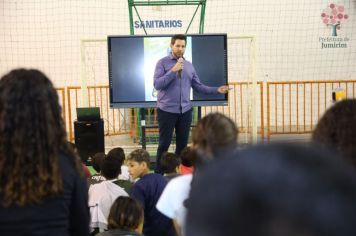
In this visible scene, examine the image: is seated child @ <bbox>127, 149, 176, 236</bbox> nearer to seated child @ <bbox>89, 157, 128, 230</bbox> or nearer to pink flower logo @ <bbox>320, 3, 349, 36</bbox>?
seated child @ <bbox>89, 157, 128, 230</bbox>

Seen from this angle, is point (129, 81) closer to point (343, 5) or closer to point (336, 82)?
point (336, 82)

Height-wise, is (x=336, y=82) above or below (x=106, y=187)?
above

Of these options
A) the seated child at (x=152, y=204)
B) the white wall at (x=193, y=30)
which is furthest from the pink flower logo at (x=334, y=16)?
the seated child at (x=152, y=204)

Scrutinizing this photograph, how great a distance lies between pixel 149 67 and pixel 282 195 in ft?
21.1

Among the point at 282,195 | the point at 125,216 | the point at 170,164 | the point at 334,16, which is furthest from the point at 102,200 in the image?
the point at 334,16

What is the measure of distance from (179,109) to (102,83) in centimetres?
533

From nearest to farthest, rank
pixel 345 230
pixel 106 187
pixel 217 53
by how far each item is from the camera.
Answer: pixel 345 230 < pixel 106 187 < pixel 217 53

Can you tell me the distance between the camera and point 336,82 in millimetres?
9898

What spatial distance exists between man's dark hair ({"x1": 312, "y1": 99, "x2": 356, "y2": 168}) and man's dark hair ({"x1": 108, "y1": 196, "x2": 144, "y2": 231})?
1297 millimetres

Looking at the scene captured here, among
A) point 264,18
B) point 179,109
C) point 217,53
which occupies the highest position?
point 264,18

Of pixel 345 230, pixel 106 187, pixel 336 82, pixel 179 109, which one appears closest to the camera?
pixel 345 230

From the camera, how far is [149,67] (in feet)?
22.4

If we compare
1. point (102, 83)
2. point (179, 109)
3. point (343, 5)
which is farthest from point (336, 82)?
point (179, 109)

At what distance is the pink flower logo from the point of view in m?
10.4
